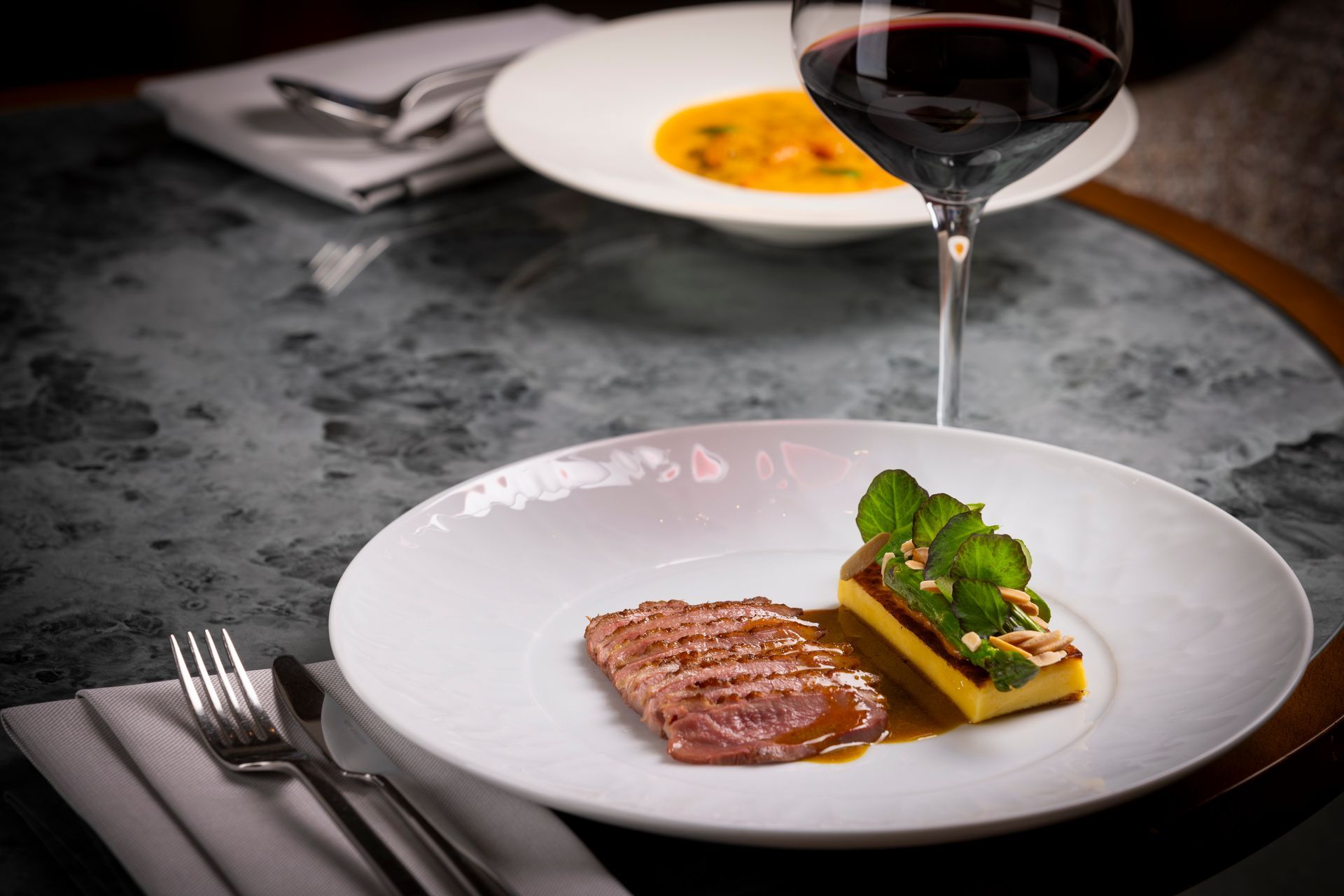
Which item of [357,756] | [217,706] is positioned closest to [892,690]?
[357,756]

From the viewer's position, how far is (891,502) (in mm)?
1072

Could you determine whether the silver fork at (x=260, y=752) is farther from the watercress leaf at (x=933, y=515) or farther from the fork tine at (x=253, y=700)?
the watercress leaf at (x=933, y=515)

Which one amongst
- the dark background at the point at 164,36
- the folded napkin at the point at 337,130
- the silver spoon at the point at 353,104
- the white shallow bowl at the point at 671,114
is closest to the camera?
the white shallow bowl at the point at 671,114

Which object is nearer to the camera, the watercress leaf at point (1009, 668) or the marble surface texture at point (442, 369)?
the watercress leaf at point (1009, 668)

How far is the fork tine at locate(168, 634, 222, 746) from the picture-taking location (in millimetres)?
921

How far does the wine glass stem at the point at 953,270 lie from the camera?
1.22 meters

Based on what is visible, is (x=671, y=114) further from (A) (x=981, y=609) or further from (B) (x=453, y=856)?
(B) (x=453, y=856)

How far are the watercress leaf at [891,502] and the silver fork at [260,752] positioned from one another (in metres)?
0.47

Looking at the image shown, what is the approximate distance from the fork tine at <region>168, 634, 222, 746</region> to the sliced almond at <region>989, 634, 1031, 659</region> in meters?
0.55

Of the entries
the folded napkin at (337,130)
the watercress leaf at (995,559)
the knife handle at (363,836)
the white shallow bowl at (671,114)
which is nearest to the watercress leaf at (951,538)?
the watercress leaf at (995,559)

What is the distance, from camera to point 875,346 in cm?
167

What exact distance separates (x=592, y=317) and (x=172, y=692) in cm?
89

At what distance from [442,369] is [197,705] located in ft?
2.45

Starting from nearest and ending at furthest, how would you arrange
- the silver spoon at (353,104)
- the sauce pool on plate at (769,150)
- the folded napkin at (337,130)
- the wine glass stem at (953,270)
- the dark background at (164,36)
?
the wine glass stem at (953,270), the sauce pool on plate at (769,150), the folded napkin at (337,130), the silver spoon at (353,104), the dark background at (164,36)
